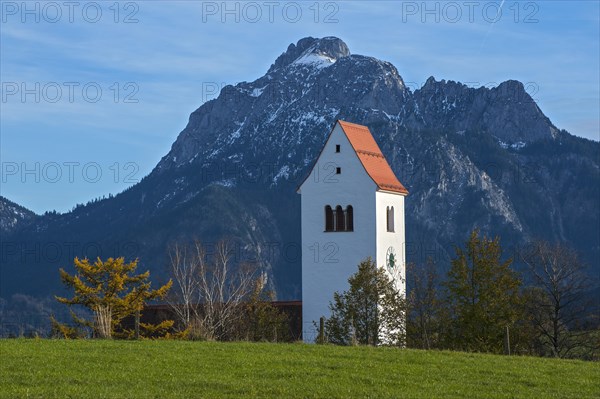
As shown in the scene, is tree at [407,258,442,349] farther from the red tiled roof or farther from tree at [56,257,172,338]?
tree at [56,257,172,338]

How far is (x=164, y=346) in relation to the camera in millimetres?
35219

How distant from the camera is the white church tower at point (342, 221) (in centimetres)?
6341

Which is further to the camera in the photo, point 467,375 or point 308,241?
point 308,241

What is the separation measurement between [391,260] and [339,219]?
3.98 metres

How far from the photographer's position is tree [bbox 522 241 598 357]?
56.7 metres

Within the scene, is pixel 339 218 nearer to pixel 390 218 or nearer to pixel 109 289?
pixel 390 218

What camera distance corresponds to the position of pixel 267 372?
28797 mm

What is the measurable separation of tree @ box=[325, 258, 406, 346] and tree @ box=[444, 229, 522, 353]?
288cm

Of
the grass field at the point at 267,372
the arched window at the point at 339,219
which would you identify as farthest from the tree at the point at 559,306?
the grass field at the point at 267,372

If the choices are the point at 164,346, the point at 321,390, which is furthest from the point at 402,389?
the point at 164,346

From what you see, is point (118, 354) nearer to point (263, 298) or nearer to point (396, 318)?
point (396, 318)

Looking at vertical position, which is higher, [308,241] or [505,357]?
[308,241]

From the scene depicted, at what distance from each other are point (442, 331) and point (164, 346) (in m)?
20.2

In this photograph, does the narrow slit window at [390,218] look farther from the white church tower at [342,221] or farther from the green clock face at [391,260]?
the green clock face at [391,260]
